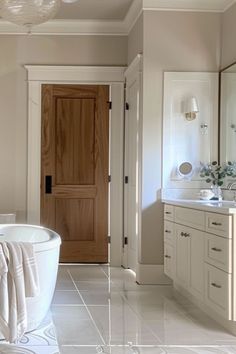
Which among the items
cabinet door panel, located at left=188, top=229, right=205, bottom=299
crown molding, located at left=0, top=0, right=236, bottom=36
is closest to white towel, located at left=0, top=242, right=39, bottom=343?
cabinet door panel, located at left=188, top=229, right=205, bottom=299

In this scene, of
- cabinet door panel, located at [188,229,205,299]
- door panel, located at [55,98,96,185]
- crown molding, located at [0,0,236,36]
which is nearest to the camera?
cabinet door panel, located at [188,229,205,299]

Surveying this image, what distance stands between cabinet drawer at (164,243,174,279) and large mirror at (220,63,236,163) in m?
1.05

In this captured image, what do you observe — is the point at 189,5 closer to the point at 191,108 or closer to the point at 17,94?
the point at 191,108

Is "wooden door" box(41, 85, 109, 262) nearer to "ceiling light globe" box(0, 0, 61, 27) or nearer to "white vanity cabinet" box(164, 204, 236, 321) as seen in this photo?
"white vanity cabinet" box(164, 204, 236, 321)

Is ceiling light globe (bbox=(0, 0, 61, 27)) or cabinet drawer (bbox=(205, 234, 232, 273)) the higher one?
ceiling light globe (bbox=(0, 0, 61, 27))

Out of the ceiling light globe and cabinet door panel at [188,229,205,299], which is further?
cabinet door panel at [188,229,205,299]

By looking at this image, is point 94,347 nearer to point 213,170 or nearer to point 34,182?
point 213,170

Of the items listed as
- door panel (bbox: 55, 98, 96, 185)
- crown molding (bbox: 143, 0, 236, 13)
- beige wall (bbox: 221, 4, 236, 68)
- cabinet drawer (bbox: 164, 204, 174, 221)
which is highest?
crown molding (bbox: 143, 0, 236, 13)

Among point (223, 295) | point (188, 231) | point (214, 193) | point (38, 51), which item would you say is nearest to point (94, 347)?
point (223, 295)

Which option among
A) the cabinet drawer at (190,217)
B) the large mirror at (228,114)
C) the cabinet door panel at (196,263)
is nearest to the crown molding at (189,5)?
the large mirror at (228,114)

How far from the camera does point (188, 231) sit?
161 inches

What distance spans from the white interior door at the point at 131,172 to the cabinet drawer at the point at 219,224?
5.52 feet

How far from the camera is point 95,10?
216 inches

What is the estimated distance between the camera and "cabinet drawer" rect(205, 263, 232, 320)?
329 cm
